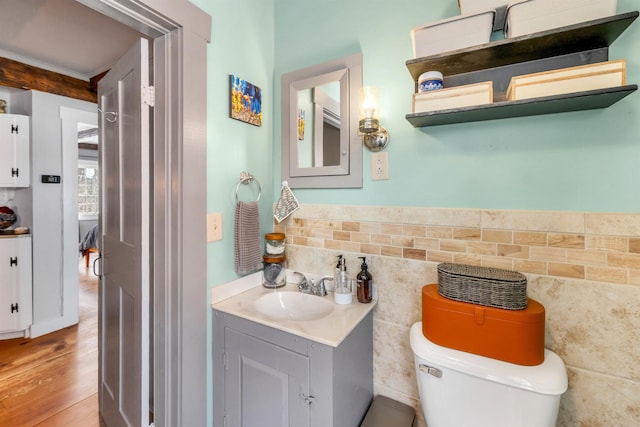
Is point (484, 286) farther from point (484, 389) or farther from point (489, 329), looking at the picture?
point (484, 389)

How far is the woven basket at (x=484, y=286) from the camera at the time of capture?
2.79 feet

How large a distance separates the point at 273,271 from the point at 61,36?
2.42 meters

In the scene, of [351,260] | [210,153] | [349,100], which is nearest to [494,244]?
[351,260]

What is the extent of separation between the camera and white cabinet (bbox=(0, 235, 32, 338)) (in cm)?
234

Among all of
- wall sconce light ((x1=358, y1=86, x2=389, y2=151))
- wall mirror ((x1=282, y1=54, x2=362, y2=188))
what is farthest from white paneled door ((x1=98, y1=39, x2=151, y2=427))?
Answer: wall sconce light ((x1=358, y1=86, x2=389, y2=151))

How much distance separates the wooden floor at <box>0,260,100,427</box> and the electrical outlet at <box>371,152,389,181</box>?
83.3 inches

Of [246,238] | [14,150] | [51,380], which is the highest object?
[14,150]

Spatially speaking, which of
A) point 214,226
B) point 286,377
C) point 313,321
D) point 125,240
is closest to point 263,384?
point 286,377

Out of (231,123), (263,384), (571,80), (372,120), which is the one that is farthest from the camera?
(231,123)

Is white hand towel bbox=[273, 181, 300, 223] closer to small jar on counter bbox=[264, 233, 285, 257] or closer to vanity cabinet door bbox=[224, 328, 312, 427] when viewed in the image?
small jar on counter bbox=[264, 233, 285, 257]

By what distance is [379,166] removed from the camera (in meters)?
1.26

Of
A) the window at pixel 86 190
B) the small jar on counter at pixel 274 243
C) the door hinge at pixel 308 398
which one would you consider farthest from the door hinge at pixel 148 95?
the window at pixel 86 190

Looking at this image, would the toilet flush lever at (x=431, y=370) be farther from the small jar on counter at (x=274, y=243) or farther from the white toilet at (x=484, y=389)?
the small jar on counter at (x=274, y=243)

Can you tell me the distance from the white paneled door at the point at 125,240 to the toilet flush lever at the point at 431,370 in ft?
3.72
